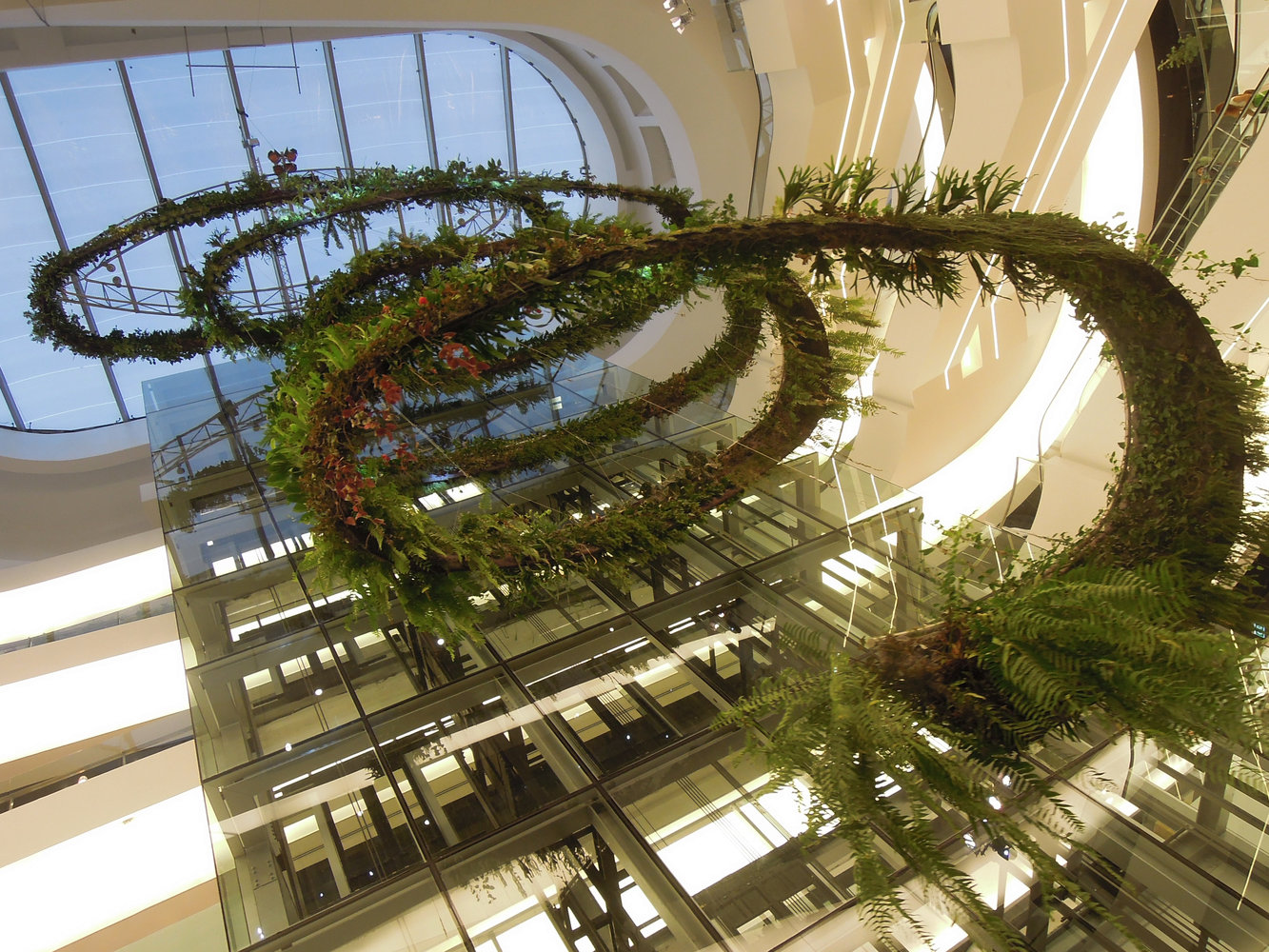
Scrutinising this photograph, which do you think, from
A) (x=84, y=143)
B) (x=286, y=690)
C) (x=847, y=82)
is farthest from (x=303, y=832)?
(x=84, y=143)

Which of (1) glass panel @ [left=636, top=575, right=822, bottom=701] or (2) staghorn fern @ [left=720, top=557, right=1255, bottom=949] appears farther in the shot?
(1) glass panel @ [left=636, top=575, right=822, bottom=701]

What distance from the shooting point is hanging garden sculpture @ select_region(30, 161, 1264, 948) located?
87.2 inches

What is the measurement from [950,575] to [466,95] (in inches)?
451

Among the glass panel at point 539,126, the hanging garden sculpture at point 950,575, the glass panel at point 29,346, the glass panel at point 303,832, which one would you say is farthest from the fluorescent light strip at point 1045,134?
the glass panel at point 29,346

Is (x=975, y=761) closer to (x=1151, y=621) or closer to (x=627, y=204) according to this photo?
(x=1151, y=621)

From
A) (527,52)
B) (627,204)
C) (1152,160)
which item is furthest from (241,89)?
(1152,160)

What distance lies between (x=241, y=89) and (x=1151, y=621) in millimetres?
11831

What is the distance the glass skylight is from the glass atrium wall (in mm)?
7133

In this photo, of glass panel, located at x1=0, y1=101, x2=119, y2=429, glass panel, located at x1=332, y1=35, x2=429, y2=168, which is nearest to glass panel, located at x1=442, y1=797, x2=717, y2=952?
glass panel, located at x1=332, y1=35, x2=429, y2=168

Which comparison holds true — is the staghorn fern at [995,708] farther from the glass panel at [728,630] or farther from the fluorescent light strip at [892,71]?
the fluorescent light strip at [892,71]

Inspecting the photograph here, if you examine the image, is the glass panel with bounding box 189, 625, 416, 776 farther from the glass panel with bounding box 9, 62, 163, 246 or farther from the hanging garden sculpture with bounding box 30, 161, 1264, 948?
the glass panel with bounding box 9, 62, 163, 246

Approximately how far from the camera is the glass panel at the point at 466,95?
11.4 m

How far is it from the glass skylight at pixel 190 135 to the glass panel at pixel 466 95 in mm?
19

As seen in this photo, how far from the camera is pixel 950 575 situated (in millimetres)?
2822
